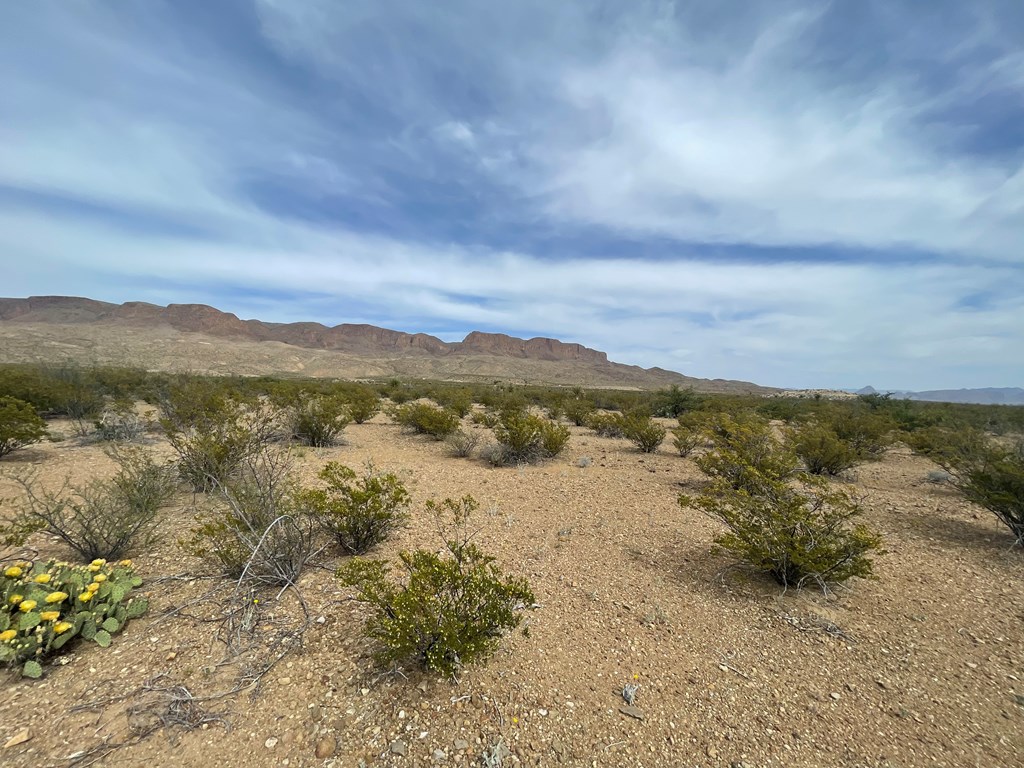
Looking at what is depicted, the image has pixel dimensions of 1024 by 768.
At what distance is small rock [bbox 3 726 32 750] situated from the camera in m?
2.44

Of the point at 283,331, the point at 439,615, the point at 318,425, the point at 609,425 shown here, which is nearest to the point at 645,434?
the point at 609,425

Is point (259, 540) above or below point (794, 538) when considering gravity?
below

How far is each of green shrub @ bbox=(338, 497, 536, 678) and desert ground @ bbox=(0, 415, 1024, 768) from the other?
0.22 metres

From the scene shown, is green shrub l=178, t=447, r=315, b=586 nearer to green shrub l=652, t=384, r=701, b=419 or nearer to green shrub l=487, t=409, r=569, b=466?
green shrub l=487, t=409, r=569, b=466

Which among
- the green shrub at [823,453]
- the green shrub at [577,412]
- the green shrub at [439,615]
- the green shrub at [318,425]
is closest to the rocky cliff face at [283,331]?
the green shrub at [577,412]

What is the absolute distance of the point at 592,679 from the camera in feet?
10.3

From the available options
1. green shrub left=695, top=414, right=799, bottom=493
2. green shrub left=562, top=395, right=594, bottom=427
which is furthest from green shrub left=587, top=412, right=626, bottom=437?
green shrub left=695, top=414, right=799, bottom=493

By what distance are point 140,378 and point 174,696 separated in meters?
27.3

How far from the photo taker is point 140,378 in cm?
2319

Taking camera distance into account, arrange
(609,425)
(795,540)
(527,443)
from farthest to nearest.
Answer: (609,425) < (527,443) < (795,540)

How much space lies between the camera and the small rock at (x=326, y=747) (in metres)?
2.47

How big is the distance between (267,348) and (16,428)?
8355 cm

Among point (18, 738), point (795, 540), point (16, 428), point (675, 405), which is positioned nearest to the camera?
point (18, 738)

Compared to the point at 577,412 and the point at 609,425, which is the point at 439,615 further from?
the point at 577,412
